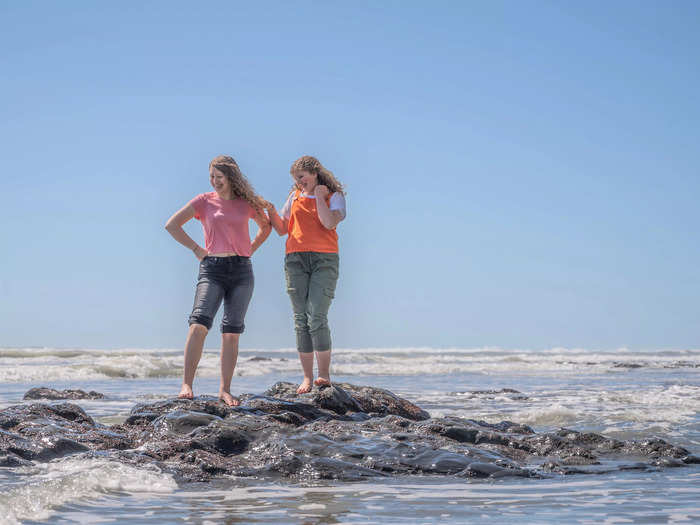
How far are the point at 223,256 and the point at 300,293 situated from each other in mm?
843

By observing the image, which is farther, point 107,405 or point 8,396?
point 8,396

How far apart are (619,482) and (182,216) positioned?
441cm

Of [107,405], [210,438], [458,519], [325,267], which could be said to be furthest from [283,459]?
[107,405]

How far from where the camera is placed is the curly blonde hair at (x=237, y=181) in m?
7.12

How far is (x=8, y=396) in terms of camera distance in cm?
1166

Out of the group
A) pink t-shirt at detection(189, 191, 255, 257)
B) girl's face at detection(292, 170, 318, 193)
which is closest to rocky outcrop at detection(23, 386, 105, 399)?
pink t-shirt at detection(189, 191, 255, 257)

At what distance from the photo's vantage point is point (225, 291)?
23.4 ft

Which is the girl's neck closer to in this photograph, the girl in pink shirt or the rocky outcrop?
the girl in pink shirt

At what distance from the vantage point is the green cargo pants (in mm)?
7250

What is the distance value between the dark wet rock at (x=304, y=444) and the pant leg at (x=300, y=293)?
1.71 ft

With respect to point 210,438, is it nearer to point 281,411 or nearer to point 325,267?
point 281,411

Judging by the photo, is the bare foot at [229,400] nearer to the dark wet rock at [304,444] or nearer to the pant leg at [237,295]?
the dark wet rock at [304,444]

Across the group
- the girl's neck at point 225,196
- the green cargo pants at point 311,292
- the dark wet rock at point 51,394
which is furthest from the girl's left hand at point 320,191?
the dark wet rock at point 51,394

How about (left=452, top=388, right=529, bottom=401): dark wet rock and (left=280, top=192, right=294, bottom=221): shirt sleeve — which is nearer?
(left=280, top=192, right=294, bottom=221): shirt sleeve
